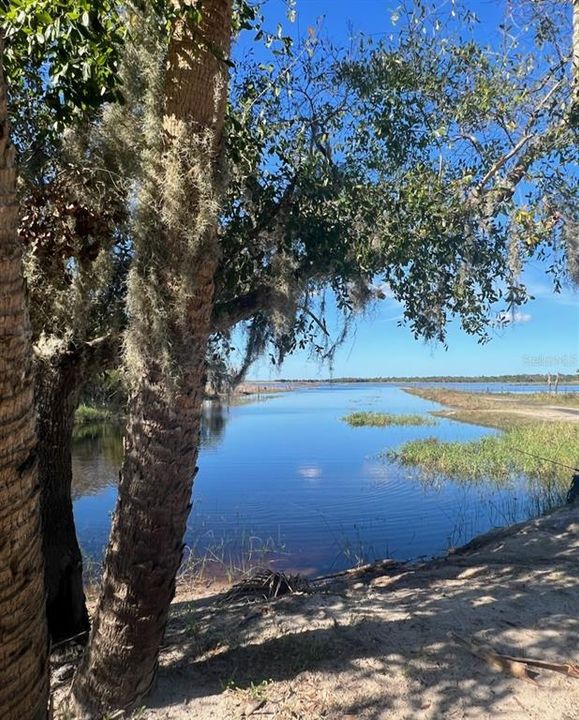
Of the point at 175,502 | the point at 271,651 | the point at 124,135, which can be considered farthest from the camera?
the point at 271,651

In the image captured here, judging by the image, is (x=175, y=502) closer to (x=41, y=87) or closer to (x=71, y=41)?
(x=71, y=41)

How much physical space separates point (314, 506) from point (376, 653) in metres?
10.2

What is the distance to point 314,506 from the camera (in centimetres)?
1380

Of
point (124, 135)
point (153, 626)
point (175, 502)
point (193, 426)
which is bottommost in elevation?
point (153, 626)

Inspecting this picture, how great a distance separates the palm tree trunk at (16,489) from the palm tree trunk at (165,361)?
1341 millimetres

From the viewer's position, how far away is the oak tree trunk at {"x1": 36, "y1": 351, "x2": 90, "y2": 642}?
177 inches

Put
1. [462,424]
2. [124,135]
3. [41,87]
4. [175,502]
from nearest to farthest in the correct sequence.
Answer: [175,502]
[124,135]
[41,87]
[462,424]

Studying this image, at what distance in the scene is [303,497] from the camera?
583 inches

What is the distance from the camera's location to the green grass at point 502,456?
16422 millimetres

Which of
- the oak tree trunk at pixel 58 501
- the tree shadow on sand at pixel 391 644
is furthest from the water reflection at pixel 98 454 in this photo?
the tree shadow on sand at pixel 391 644

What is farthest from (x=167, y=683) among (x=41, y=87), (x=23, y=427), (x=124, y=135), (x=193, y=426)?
(x=41, y=87)

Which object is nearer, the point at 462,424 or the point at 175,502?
the point at 175,502

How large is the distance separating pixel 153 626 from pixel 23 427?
209 centimetres

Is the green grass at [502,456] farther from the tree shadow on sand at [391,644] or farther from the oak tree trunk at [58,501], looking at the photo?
the oak tree trunk at [58,501]
